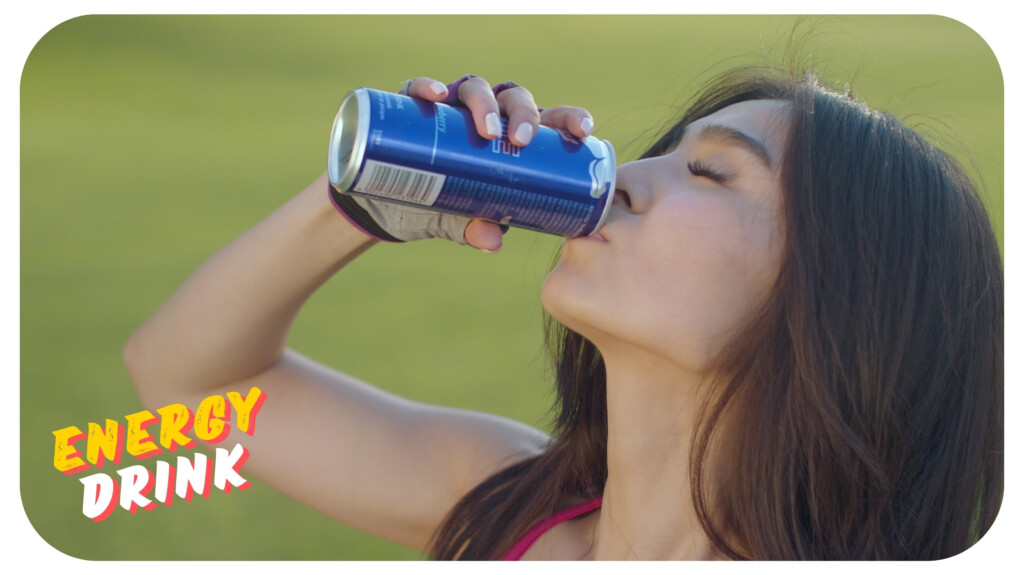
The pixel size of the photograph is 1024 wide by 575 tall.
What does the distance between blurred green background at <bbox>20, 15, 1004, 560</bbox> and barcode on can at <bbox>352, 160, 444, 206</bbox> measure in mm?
497

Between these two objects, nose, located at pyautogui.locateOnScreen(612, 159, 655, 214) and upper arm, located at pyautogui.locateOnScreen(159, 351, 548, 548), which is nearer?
nose, located at pyautogui.locateOnScreen(612, 159, 655, 214)

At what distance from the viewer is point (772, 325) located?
0.99m

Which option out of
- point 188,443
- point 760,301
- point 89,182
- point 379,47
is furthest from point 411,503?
point 89,182

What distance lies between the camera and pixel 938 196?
1.02 m

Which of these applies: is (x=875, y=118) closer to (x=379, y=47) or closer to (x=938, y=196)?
(x=938, y=196)

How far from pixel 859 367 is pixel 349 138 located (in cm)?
56

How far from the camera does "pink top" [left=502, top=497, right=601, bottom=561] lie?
117 cm

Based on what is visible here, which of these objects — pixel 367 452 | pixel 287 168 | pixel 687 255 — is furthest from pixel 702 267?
pixel 287 168

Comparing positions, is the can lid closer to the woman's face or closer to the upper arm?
the woman's face

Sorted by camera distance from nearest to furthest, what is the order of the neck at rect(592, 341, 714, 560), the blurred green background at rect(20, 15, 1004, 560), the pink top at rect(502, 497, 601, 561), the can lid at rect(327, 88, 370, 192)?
the can lid at rect(327, 88, 370, 192) < the neck at rect(592, 341, 714, 560) < the pink top at rect(502, 497, 601, 561) < the blurred green background at rect(20, 15, 1004, 560)

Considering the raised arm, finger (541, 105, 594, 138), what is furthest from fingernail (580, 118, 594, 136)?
the raised arm

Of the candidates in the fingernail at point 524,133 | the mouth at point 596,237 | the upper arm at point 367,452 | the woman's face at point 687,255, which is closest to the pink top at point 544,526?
the upper arm at point 367,452

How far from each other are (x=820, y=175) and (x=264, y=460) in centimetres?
77

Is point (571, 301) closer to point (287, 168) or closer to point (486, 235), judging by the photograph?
point (486, 235)
